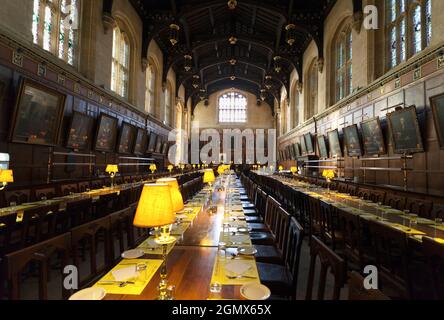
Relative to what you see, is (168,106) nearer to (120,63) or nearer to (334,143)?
(120,63)

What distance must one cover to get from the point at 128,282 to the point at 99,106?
8277 millimetres

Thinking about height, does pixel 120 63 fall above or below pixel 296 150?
above

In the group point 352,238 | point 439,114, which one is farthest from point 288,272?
point 439,114

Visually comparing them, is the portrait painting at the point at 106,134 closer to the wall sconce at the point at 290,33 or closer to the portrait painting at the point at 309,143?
the wall sconce at the point at 290,33

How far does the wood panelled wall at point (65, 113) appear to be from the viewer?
517 cm

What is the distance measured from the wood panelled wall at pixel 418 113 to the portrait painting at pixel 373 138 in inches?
6.4

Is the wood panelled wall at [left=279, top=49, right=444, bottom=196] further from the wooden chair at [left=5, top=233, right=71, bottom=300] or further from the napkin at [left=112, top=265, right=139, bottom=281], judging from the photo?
the wooden chair at [left=5, top=233, right=71, bottom=300]

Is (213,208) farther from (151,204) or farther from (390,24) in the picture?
(390,24)

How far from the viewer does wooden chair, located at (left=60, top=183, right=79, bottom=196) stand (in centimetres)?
613

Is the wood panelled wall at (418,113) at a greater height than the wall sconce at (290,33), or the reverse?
the wall sconce at (290,33)

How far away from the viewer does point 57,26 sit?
23.7 feet

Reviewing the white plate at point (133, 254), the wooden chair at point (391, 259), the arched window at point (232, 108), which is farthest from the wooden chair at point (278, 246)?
the arched window at point (232, 108)

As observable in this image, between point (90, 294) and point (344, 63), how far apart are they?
39.0 ft
